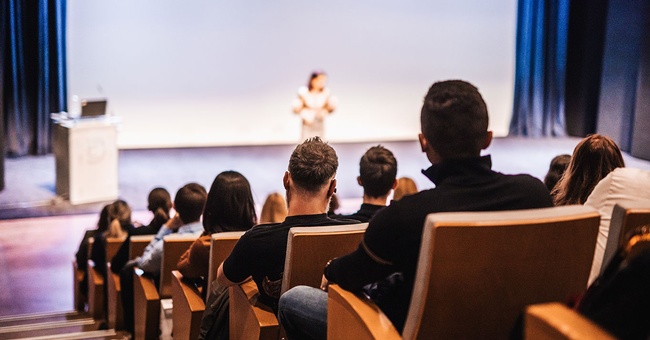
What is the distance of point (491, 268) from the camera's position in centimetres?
171

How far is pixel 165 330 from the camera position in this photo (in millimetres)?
3549

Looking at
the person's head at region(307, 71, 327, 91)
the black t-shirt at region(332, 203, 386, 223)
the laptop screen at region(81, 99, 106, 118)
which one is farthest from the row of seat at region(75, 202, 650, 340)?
the person's head at region(307, 71, 327, 91)

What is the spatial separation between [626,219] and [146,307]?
7.37ft

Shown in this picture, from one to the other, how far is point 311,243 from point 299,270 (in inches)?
3.6

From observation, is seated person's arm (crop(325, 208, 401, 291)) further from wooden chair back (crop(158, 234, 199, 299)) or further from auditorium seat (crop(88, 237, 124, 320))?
auditorium seat (crop(88, 237, 124, 320))

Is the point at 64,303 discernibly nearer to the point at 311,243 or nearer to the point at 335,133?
the point at 311,243

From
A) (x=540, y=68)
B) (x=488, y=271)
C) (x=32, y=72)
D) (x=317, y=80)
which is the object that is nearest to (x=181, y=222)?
(x=488, y=271)

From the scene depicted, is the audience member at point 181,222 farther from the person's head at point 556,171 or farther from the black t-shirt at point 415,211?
the black t-shirt at point 415,211

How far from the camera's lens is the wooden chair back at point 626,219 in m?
1.82

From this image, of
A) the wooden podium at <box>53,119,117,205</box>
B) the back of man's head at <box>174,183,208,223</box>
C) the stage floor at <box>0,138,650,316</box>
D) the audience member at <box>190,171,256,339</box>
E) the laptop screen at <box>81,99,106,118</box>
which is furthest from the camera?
the laptop screen at <box>81,99,106,118</box>

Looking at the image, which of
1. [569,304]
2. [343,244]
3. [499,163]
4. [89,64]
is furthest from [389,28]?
[569,304]

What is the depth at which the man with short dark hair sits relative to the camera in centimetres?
235

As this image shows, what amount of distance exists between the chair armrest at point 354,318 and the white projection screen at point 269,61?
311 inches

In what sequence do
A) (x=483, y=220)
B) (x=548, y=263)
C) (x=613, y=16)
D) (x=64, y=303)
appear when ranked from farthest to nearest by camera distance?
(x=613, y=16), (x=64, y=303), (x=548, y=263), (x=483, y=220)
